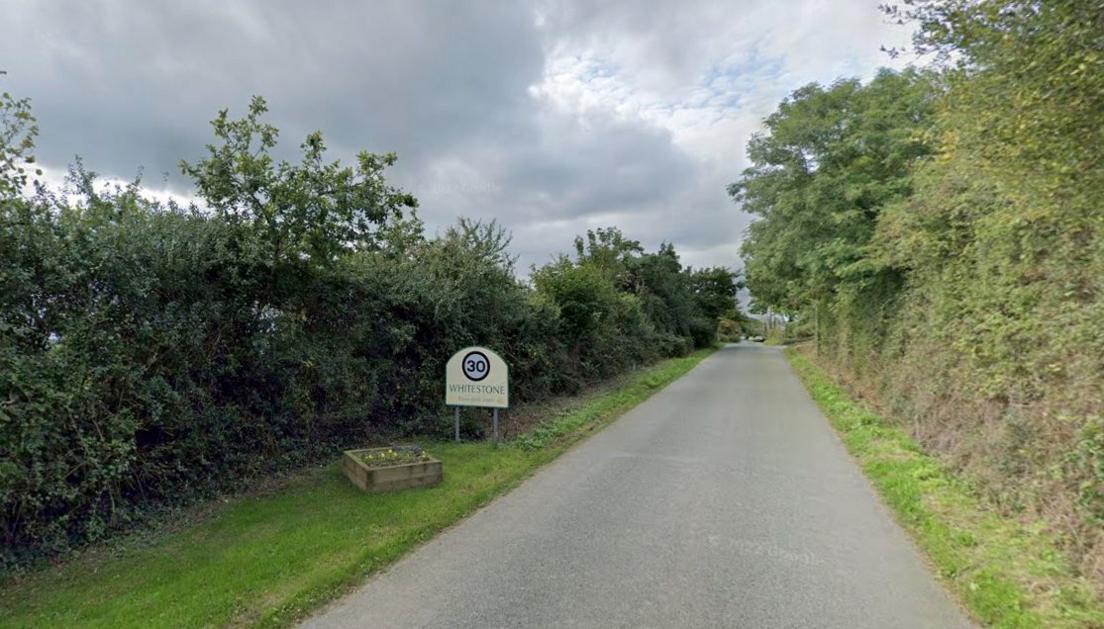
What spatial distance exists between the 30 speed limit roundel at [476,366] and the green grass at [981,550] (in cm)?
510

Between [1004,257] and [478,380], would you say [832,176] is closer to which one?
[1004,257]

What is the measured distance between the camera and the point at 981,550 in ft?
13.5

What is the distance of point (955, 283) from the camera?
7.45 metres

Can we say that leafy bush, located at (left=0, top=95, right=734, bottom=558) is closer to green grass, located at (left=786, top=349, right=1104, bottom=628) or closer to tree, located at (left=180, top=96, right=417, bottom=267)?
tree, located at (left=180, top=96, right=417, bottom=267)

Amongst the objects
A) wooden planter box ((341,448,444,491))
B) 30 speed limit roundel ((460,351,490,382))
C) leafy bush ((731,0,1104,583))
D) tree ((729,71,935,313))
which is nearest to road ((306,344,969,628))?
wooden planter box ((341,448,444,491))

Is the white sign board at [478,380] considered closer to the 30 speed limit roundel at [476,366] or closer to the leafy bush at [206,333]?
the 30 speed limit roundel at [476,366]

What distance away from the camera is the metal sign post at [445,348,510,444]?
7.92 metres

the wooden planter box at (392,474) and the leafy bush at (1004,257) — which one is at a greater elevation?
the leafy bush at (1004,257)

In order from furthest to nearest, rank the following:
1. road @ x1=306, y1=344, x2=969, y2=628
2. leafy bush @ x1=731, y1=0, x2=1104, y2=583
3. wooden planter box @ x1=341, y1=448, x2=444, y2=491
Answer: wooden planter box @ x1=341, y1=448, x2=444, y2=491, leafy bush @ x1=731, y1=0, x2=1104, y2=583, road @ x1=306, y1=344, x2=969, y2=628

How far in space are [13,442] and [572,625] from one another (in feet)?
13.1

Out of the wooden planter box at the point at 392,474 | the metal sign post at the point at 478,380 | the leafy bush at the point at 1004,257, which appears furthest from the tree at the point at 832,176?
the wooden planter box at the point at 392,474

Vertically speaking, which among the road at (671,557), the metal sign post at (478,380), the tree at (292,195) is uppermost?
the tree at (292,195)

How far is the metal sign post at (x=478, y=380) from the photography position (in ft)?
26.0

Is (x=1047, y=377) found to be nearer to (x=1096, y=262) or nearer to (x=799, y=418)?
(x=1096, y=262)
